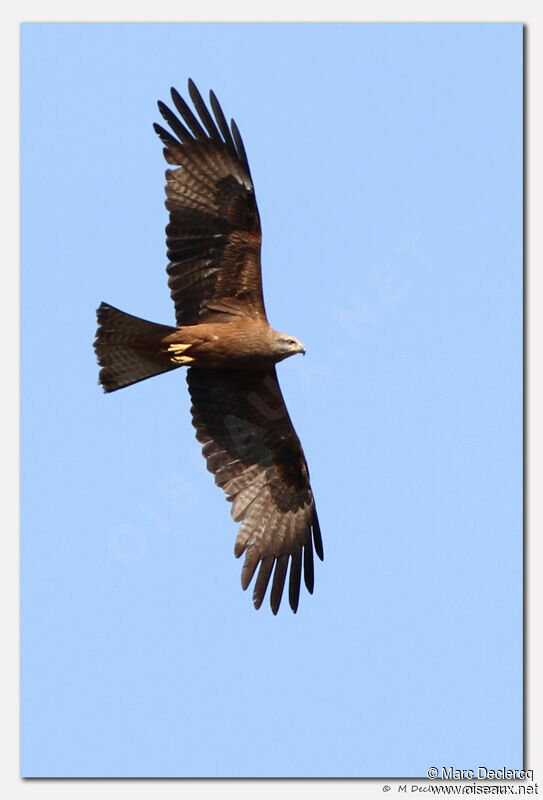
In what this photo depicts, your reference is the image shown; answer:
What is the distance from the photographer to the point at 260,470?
41.7ft

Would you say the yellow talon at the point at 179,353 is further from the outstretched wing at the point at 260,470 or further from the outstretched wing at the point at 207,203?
the outstretched wing at the point at 260,470

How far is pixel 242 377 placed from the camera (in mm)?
12297

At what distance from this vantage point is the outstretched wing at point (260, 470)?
12336 millimetres

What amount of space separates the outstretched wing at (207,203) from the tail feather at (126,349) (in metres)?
0.41

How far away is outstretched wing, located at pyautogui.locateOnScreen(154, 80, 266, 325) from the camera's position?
11602 mm

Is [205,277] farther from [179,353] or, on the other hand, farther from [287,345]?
[287,345]

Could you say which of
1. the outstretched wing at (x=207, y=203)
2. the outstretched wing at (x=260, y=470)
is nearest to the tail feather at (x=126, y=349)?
the outstretched wing at (x=207, y=203)

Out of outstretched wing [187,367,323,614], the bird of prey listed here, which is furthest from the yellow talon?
outstretched wing [187,367,323,614]

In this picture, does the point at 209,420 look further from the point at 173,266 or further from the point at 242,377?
the point at 173,266

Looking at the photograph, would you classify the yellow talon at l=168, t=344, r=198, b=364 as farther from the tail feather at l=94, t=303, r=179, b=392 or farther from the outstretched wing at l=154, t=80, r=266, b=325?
the outstretched wing at l=154, t=80, r=266, b=325

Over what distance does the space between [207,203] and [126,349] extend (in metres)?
1.39

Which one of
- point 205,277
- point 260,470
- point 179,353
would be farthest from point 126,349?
point 260,470
